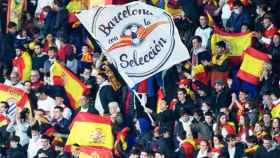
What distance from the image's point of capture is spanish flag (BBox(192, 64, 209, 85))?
34.8 meters

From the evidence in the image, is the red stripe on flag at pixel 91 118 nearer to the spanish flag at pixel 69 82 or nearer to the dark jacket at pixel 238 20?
the spanish flag at pixel 69 82

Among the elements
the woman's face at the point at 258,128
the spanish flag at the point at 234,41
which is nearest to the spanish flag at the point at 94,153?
the woman's face at the point at 258,128

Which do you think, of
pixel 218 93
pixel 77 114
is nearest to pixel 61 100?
pixel 77 114

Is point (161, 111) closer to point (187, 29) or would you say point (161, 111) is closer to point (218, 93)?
point (218, 93)

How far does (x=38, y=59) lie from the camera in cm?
3706

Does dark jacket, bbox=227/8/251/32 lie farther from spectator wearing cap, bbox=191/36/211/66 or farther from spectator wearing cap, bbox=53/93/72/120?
spectator wearing cap, bbox=53/93/72/120

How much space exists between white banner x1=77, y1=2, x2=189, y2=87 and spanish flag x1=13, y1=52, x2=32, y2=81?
114 inches

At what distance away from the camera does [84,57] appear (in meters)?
36.7

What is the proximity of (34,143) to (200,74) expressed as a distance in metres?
3.42

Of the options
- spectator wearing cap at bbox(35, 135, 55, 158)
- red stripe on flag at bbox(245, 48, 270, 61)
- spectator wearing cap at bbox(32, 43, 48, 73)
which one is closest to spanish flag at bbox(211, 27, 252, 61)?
red stripe on flag at bbox(245, 48, 270, 61)

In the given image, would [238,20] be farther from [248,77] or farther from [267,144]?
[267,144]

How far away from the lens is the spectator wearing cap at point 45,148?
33.0m

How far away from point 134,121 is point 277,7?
4.25 metres

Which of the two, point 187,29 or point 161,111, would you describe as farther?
point 187,29
